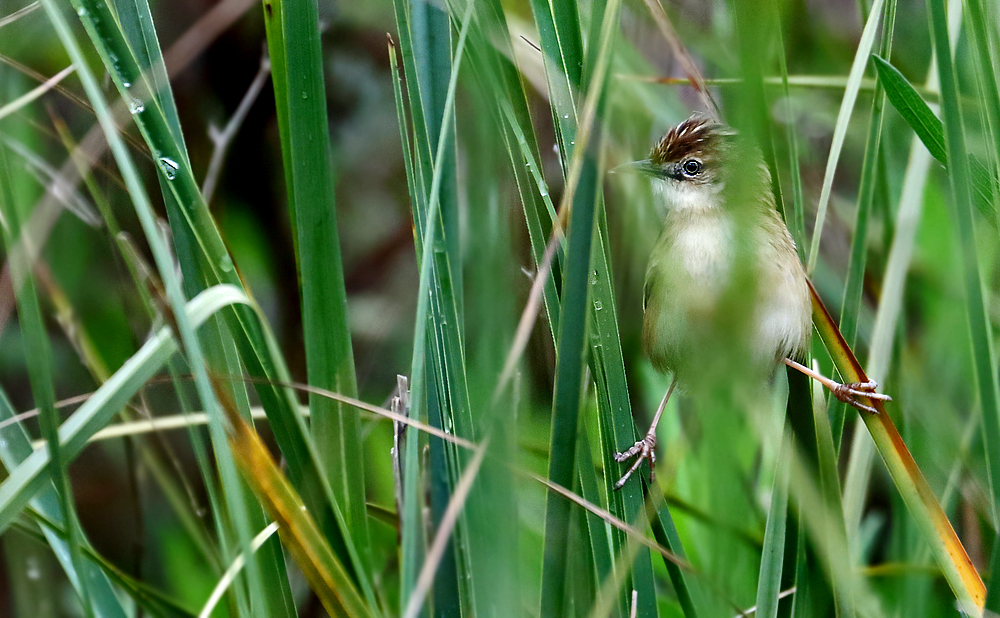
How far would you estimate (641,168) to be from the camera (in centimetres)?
190

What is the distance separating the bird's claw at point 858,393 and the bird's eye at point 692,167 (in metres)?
0.72

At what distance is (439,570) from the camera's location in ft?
3.31

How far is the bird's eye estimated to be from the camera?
1916 millimetres

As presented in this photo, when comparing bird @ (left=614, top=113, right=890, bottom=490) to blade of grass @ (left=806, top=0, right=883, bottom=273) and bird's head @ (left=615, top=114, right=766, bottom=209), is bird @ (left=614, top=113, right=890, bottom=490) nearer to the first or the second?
bird's head @ (left=615, top=114, right=766, bottom=209)

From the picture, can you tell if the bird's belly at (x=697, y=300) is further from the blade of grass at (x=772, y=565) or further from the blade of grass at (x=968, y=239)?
the blade of grass at (x=968, y=239)

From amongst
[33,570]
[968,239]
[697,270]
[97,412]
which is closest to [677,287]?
[697,270]

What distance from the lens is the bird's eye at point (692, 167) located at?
75.4 inches

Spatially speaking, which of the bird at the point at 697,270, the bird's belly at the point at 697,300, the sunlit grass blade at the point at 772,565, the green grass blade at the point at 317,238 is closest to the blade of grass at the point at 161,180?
the green grass blade at the point at 317,238

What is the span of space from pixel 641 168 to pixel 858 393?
785mm

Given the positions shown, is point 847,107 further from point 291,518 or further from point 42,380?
point 42,380

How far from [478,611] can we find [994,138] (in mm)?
901

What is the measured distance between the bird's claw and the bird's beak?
651 millimetres

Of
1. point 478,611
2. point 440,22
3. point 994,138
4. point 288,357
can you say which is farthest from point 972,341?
point 288,357

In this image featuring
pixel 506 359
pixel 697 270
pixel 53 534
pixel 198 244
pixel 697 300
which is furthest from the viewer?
pixel 697 270
